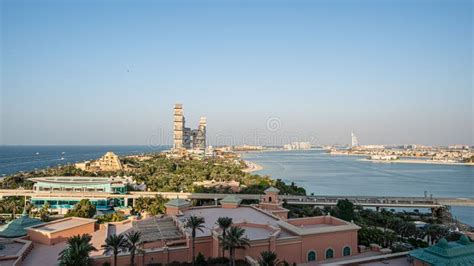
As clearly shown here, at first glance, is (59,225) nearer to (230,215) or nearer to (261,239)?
(230,215)

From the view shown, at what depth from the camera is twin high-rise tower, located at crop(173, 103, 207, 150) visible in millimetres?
113312

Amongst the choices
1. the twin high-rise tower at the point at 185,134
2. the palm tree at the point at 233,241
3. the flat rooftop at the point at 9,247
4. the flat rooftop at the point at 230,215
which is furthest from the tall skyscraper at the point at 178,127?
the palm tree at the point at 233,241

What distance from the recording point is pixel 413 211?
39438 millimetres

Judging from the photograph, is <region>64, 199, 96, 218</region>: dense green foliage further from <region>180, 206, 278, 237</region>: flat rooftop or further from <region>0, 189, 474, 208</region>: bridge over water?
<region>180, 206, 278, 237</region>: flat rooftop

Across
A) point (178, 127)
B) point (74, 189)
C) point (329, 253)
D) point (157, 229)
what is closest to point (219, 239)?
point (157, 229)

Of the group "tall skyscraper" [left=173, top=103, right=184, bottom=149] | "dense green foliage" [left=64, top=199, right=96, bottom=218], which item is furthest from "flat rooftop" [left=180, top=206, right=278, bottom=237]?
"tall skyscraper" [left=173, top=103, right=184, bottom=149]

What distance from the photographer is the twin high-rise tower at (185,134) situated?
372ft

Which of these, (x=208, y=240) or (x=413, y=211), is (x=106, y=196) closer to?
(x=208, y=240)

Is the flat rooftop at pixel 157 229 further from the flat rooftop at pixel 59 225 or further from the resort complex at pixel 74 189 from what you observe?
the resort complex at pixel 74 189

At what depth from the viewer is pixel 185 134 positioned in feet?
399

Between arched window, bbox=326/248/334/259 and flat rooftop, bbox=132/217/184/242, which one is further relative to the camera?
arched window, bbox=326/248/334/259

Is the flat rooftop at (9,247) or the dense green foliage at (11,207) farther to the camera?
the dense green foliage at (11,207)

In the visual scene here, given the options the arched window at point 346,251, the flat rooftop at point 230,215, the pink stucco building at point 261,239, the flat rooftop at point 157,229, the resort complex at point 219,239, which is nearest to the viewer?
the resort complex at point 219,239

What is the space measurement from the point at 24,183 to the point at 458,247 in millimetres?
48459
